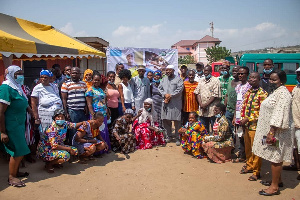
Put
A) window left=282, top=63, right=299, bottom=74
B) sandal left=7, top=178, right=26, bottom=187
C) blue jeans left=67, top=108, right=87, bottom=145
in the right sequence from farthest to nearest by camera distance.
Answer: window left=282, top=63, right=299, bottom=74 → blue jeans left=67, top=108, right=87, bottom=145 → sandal left=7, top=178, right=26, bottom=187

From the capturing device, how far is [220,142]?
4.88 metres

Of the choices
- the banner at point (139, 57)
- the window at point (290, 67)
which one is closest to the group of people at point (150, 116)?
the banner at point (139, 57)

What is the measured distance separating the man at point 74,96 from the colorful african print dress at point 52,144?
1.41 ft

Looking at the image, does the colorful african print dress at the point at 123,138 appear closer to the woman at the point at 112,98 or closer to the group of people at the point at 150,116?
the group of people at the point at 150,116

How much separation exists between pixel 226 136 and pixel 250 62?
7931mm

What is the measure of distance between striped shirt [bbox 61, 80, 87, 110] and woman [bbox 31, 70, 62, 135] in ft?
0.68

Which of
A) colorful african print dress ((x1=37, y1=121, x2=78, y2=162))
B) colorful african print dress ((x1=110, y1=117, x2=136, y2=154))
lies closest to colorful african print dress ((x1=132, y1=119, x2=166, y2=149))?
colorful african print dress ((x1=110, y1=117, x2=136, y2=154))

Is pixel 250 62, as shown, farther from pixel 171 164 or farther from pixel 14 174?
pixel 14 174

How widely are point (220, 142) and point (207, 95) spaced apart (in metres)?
1.10

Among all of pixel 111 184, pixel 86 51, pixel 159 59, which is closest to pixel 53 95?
pixel 111 184

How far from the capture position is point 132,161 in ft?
16.0

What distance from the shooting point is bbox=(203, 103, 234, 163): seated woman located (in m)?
4.79

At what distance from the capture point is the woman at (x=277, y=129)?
3.28 m

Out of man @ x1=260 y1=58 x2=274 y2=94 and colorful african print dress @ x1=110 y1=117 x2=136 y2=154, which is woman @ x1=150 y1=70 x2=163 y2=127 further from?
man @ x1=260 y1=58 x2=274 y2=94
